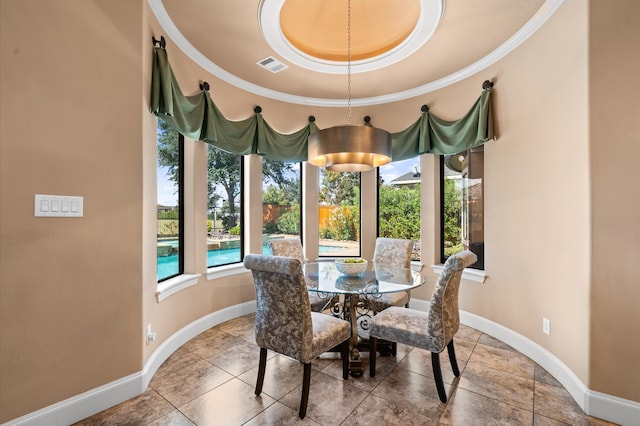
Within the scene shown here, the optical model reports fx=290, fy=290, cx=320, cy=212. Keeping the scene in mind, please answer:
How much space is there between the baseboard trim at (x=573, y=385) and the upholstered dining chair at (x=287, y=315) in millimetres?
1729

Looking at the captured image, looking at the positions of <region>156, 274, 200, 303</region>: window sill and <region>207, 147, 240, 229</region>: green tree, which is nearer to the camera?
<region>156, 274, 200, 303</region>: window sill

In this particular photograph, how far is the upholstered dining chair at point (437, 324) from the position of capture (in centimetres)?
199

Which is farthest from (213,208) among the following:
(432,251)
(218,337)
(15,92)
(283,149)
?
(432,251)

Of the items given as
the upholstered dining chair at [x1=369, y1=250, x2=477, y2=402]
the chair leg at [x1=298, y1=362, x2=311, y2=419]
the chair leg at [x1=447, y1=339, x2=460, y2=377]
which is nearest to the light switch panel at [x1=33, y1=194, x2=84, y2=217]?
the chair leg at [x1=298, y1=362, x2=311, y2=419]

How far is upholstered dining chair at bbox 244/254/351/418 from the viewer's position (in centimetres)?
180

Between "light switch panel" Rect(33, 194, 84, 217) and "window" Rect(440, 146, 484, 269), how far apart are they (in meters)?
3.75

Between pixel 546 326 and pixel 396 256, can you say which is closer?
pixel 546 326

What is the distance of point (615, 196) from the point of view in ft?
6.09

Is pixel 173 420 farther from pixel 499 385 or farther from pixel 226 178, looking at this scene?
pixel 226 178

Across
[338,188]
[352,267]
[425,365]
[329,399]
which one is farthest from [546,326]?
[338,188]

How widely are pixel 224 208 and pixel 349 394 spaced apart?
8.32 feet

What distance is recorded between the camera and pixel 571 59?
84.9 inches

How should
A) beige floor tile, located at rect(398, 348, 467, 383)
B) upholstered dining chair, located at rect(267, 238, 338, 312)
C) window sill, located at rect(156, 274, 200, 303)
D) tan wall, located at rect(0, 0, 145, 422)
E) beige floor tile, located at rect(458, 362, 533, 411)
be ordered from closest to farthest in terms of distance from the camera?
1. tan wall, located at rect(0, 0, 145, 422)
2. beige floor tile, located at rect(458, 362, 533, 411)
3. beige floor tile, located at rect(398, 348, 467, 383)
4. window sill, located at rect(156, 274, 200, 303)
5. upholstered dining chair, located at rect(267, 238, 338, 312)

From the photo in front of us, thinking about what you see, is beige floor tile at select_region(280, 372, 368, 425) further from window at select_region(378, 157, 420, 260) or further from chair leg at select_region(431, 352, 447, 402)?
window at select_region(378, 157, 420, 260)
